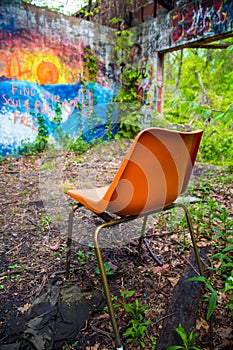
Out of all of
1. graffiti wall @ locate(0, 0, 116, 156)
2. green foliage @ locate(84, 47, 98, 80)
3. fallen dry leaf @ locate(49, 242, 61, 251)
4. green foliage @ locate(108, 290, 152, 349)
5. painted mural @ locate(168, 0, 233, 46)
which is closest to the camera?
green foliage @ locate(108, 290, 152, 349)

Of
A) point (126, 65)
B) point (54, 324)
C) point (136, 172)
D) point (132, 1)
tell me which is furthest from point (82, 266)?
point (132, 1)

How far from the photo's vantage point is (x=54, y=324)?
1180mm

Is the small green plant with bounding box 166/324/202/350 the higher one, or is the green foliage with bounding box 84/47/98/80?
the green foliage with bounding box 84/47/98/80

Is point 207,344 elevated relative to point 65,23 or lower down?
lower down

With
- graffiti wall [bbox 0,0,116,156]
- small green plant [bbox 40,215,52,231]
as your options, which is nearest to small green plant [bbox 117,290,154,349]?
small green plant [bbox 40,215,52,231]

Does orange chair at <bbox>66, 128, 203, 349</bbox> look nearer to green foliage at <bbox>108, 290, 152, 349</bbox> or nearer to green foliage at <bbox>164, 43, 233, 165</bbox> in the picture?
green foliage at <bbox>108, 290, 152, 349</bbox>

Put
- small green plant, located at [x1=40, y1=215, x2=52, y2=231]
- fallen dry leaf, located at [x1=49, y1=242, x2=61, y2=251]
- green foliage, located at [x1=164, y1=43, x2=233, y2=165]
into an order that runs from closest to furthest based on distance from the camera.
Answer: fallen dry leaf, located at [x1=49, y1=242, x2=61, y2=251], small green plant, located at [x1=40, y1=215, x2=52, y2=231], green foliage, located at [x1=164, y1=43, x2=233, y2=165]

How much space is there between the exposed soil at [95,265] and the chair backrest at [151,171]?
0.60 m

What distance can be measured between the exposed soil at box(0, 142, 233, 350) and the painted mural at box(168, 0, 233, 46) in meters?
2.83

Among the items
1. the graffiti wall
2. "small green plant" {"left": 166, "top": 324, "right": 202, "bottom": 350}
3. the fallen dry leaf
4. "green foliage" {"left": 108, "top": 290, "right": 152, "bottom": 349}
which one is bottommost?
the fallen dry leaf

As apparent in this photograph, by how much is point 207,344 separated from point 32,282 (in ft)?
3.46

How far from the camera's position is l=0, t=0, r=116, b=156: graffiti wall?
461 cm

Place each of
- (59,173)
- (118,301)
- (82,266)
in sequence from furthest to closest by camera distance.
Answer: (59,173)
(82,266)
(118,301)

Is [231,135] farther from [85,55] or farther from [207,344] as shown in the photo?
[207,344]
